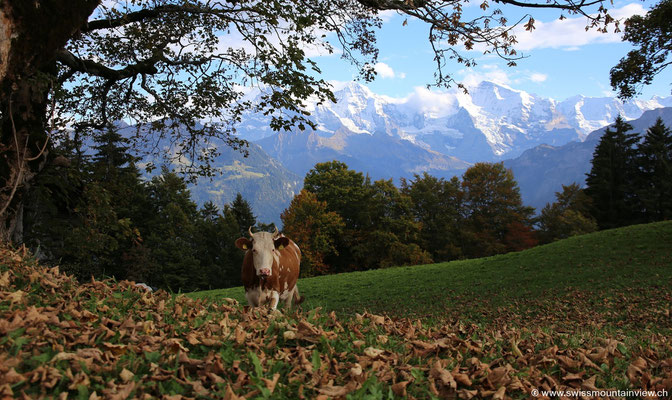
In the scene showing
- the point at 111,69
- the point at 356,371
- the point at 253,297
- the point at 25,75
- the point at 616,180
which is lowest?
the point at 253,297

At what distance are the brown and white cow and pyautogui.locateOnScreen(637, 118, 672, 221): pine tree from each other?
61.2 meters

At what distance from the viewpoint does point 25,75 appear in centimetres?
834

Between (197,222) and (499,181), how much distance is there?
50.6 metres

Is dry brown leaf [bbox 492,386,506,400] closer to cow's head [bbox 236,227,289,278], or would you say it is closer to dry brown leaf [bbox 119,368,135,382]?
dry brown leaf [bbox 119,368,135,382]

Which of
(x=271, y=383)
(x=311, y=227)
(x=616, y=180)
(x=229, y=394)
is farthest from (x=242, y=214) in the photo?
(x=229, y=394)

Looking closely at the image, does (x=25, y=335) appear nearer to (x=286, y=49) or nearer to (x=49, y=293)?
(x=49, y=293)

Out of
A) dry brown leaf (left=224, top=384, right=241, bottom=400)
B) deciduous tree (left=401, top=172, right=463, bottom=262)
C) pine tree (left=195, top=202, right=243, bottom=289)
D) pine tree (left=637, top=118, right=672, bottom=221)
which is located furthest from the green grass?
pine tree (left=195, top=202, right=243, bottom=289)

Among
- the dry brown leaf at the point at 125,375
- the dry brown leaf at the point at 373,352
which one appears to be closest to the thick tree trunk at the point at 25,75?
the dry brown leaf at the point at 125,375

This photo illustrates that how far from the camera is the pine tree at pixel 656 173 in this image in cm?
5603

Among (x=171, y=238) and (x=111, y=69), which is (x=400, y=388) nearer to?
(x=111, y=69)

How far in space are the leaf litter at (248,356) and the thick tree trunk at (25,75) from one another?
3601mm

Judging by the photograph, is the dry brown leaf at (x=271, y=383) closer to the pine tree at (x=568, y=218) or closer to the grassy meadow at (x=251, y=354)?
the grassy meadow at (x=251, y=354)

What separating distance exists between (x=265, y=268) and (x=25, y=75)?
236 inches

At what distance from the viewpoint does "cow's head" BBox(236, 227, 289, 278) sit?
30.8 ft
